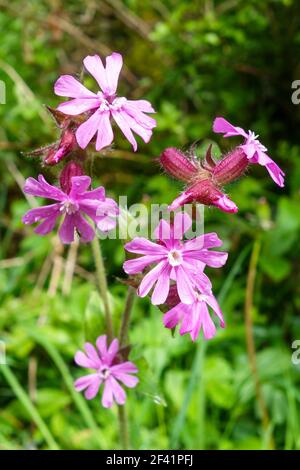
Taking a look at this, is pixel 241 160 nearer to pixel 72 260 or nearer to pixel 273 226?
pixel 273 226

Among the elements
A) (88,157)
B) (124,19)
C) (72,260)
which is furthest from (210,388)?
(124,19)

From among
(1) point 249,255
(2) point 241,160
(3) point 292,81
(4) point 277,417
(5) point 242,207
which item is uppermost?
(3) point 292,81

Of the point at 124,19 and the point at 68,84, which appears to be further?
the point at 124,19

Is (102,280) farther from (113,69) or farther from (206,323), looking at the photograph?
(113,69)

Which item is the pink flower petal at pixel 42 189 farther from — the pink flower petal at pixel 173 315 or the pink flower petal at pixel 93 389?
the pink flower petal at pixel 93 389

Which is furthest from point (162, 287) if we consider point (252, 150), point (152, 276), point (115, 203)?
point (252, 150)
